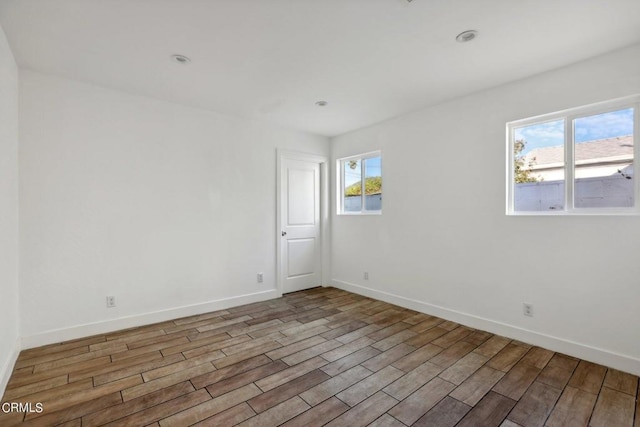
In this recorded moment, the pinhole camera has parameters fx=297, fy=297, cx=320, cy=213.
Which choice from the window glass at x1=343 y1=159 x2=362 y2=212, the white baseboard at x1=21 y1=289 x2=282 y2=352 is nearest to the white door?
the window glass at x1=343 y1=159 x2=362 y2=212

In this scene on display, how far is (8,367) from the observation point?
7.32 ft

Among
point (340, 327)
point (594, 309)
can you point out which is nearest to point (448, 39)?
point (594, 309)

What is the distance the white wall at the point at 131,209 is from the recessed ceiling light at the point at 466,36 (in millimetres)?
2755

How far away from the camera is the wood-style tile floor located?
6.04 feet

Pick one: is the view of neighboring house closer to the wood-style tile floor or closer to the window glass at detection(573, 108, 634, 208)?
the window glass at detection(573, 108, 634, 208)

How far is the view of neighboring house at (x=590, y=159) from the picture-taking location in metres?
2.43

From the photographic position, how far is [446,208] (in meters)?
3.48

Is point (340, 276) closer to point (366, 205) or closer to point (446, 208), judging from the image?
point (366, 205)

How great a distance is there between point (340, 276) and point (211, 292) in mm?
2050

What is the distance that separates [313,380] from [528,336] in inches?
83.2

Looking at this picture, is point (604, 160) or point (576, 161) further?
point (576, 161)
